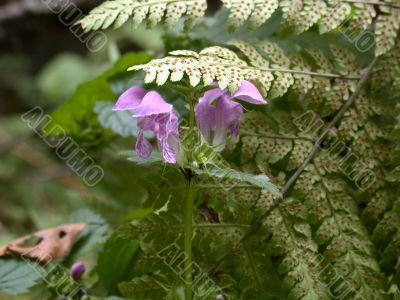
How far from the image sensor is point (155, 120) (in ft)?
3.88

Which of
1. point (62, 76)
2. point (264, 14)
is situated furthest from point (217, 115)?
point (62, 76)

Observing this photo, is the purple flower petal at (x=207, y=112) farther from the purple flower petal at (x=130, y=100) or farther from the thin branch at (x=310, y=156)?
A: the thin branch at (x=310, y=156)

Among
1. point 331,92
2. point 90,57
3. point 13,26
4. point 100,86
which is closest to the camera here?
point 331,92

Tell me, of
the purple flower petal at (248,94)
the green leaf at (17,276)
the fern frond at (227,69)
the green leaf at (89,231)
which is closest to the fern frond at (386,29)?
the fern frond at (227,69)

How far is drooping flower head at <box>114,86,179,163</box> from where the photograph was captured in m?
1.14

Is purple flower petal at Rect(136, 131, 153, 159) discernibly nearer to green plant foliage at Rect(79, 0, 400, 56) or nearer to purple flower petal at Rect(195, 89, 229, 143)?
purple flower petal at Rect(195, 89, 229, 143)

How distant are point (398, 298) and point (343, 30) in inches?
28.5

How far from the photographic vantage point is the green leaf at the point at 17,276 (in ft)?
4.90

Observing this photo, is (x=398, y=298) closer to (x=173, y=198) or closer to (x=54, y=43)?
(x=173, y=198)

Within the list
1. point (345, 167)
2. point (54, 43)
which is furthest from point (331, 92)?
point (54, 43)

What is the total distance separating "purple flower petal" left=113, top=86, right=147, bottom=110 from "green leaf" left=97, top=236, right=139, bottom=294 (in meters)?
0.55

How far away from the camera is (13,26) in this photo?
4812mm

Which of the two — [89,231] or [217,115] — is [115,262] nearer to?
[89,231]

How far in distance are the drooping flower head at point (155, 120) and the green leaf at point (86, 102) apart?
844mm
